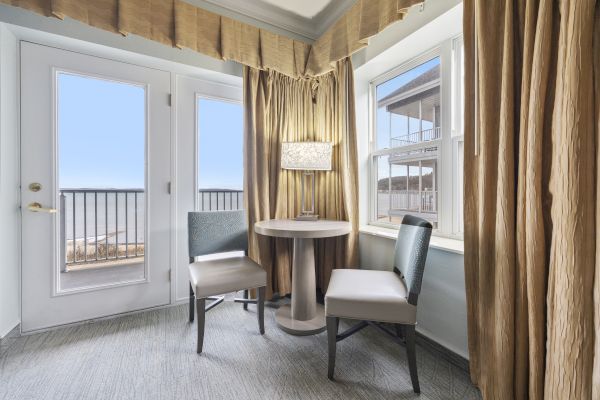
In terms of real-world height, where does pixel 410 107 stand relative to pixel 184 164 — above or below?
above

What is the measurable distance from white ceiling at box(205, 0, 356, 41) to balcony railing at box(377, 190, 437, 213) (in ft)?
5.28

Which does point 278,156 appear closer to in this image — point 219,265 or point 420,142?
point 219,265

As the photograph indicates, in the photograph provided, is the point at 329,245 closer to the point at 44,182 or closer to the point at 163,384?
the point at 163,384

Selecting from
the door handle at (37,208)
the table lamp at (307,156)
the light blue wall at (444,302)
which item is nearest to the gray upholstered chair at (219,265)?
the table lamp at (307,156)

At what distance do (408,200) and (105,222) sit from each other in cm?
280

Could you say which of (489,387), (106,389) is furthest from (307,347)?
(106,389)

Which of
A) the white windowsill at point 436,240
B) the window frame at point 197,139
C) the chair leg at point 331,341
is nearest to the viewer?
the chair leg at point 331,341

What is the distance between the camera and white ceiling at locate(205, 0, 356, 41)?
2.16 m

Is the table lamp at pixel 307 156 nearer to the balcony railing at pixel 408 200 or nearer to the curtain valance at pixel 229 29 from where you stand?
the balcony railing at pixel 408 200

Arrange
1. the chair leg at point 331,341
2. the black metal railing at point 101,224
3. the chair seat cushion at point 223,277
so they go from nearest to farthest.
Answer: the chair leg at point 331,341 < the chair seat cushion at point 223,277 < the black metal railing at point 101,224

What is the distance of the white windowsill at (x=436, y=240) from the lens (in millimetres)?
1500

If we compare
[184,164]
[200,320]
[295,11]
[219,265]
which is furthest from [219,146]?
[200,320]

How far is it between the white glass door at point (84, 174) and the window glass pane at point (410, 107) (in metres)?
1.88

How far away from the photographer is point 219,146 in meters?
2.41
